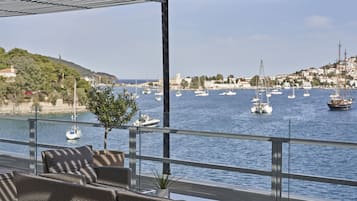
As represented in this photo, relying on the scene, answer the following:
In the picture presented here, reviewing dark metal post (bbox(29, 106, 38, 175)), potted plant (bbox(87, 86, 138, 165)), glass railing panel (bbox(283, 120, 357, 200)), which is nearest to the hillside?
dark metal post (bbox(29, 106, 38, 175))

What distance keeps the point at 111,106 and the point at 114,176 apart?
5.68 feet

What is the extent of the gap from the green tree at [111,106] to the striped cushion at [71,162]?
5.73 ft

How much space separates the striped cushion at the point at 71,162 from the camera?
181 inches

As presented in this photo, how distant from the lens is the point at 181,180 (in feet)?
20.9

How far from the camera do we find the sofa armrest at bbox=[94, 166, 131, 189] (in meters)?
4.99

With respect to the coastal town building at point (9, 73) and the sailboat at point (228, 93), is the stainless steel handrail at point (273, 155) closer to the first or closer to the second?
the sailboat at point (228, 93)

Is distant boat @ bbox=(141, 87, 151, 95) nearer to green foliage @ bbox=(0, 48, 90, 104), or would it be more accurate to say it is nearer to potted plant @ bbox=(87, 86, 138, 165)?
green foliage @ bbox=(0, 48, 90, 104)

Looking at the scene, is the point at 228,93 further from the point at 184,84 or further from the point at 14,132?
the point at 14,132

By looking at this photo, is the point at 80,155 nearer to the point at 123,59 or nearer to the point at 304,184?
the point at 304,184

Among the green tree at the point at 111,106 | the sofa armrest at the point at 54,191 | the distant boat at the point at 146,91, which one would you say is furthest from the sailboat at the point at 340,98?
the sofa armrest at the point at 54,191

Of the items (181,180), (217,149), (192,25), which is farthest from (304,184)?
(192,25)

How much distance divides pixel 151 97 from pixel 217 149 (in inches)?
332

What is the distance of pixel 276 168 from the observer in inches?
215

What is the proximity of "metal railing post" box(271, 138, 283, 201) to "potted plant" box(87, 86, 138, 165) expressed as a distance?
201 cm
